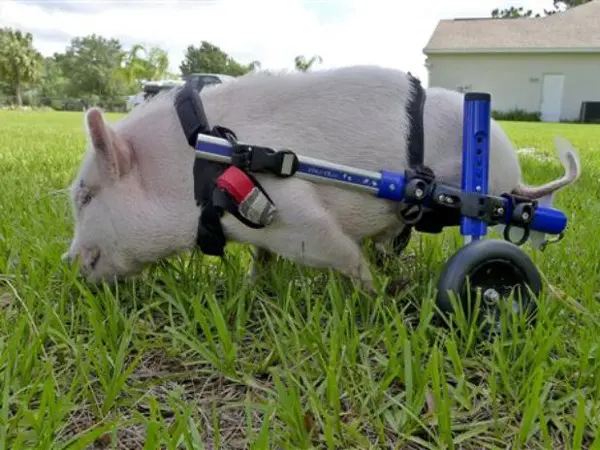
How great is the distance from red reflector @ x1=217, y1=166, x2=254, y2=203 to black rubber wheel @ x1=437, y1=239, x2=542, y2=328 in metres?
0.52

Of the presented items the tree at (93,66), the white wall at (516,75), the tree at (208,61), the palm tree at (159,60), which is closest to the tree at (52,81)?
the tree at (93,66)

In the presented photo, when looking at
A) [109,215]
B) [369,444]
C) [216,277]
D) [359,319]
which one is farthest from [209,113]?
[369,444]

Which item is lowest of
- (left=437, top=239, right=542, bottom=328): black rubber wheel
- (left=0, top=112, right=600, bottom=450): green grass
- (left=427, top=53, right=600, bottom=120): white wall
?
(left=427, top=53, right=600, bottom=120): white wall

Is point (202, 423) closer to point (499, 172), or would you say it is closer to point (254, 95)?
point (254, 95)

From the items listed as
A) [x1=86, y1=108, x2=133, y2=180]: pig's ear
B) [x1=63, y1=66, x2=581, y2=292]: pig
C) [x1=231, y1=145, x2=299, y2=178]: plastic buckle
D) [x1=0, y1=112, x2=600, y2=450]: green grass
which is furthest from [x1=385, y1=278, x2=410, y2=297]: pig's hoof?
[x1=86, y1=108, x2=133, y2=180]: pig's ear

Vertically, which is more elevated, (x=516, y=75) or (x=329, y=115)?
(x=329, y=115)

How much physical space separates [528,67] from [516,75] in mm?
618

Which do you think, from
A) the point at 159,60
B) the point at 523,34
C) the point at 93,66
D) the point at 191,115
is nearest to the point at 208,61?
the point at 93,66

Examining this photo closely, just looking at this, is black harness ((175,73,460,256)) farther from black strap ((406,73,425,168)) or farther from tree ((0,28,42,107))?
tree ((0,28,42,107))

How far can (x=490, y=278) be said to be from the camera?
5.04ft

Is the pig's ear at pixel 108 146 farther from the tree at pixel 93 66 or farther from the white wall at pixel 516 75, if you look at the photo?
the tree at pixel 93 66

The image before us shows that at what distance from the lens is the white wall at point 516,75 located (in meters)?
26.1

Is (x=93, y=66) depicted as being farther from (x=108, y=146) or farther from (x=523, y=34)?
(x=108, y=146)

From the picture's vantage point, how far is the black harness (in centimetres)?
154
